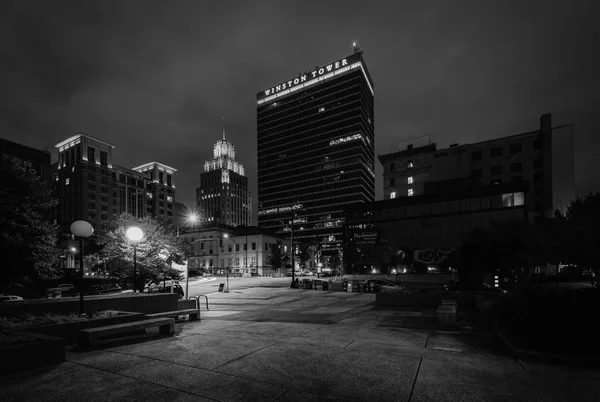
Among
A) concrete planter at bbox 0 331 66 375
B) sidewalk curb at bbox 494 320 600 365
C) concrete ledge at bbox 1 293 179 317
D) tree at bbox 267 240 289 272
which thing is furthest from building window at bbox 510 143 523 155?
concrete planter at bbox 0 331 66 375

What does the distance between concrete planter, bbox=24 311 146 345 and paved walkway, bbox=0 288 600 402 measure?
1.22 metres

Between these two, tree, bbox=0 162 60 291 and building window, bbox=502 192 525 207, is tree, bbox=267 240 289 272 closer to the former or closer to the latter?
building window, bbox=502 192 525 207

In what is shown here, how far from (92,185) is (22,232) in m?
141

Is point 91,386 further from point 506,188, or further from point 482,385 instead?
point 506,188

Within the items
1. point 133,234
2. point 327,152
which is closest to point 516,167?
point 133,234

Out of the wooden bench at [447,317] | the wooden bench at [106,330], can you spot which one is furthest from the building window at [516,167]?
the wooden bench at [106,330]

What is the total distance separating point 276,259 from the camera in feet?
299

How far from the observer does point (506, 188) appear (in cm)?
5859

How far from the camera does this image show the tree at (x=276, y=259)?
9088cm

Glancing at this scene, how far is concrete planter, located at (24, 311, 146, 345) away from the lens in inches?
370

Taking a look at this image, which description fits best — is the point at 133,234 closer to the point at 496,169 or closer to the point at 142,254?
the point at 142,254

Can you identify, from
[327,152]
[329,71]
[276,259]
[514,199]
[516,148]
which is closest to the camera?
[514,199]

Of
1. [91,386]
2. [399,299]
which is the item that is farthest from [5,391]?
[399,299]

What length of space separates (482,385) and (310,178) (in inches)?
7225
